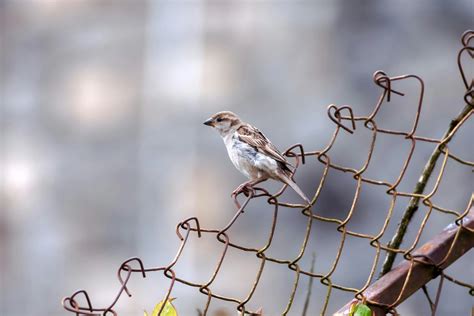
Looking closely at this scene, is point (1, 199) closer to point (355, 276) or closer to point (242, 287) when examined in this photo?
point (242, 287)

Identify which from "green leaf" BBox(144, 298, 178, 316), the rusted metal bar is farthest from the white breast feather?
"green leaf" BBox(144, 298, 178, 316)

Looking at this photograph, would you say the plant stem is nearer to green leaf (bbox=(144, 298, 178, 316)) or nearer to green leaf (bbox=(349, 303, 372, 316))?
green leaf (bbox=(349, 303, 372, 316))

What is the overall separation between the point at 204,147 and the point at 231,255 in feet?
2.26

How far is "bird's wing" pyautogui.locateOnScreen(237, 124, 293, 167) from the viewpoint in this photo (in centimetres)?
339

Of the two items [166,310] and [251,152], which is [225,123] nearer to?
[251,152]

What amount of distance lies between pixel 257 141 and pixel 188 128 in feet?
9.03

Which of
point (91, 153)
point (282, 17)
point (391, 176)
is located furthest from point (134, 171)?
point (391, 176)

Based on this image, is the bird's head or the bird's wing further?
the bird's head

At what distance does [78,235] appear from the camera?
21.9 ft

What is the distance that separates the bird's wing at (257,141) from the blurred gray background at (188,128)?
1.79m

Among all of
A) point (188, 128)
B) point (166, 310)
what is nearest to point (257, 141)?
point (166, 310)

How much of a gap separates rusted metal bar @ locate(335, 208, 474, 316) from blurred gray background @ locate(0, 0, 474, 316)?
9.24 feet

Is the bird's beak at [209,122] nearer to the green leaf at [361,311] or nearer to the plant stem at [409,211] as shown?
the plant stem at [409,211]

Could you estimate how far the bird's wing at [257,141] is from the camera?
339cm
